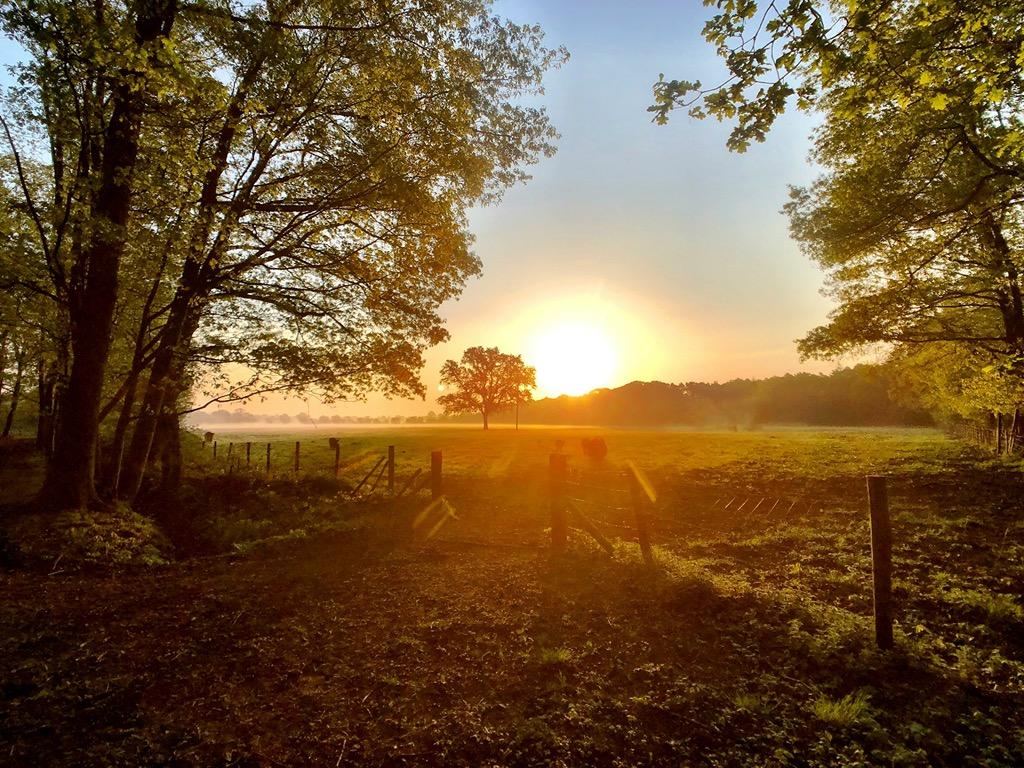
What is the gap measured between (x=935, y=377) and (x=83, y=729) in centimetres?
3077

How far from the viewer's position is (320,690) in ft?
14.6

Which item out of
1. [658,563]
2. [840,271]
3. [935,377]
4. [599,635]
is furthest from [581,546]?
[935,377]

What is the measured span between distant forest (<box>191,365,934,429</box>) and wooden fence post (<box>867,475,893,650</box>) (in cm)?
8454

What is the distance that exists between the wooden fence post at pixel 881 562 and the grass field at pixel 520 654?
0.25 meters

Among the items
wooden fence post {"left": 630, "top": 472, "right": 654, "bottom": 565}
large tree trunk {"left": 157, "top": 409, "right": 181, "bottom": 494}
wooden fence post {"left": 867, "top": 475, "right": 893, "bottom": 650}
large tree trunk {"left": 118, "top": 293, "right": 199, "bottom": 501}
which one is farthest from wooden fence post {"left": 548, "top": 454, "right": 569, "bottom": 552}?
large tree trunk {"left": 157, "top": 409, "right": 181, "bottom": 494}

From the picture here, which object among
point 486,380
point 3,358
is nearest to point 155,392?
point 3,358

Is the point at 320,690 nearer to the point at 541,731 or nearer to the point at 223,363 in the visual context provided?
the point at 541,731

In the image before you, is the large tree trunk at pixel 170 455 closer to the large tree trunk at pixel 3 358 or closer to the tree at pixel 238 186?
the tree at pixel 238 186

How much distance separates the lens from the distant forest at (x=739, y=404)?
8538 cm

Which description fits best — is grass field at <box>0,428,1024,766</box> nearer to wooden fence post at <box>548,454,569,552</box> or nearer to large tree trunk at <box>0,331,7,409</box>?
wooden fence post at <box>548,454,569,552</box>

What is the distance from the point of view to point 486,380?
78.3 meters

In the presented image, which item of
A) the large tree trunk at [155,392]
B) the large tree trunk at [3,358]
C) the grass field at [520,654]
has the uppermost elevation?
the large tree trunk at [3,358]

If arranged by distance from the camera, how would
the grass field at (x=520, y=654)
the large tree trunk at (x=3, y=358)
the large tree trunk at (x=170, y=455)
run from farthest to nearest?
the large tree trunk at (x=3, y=358)
the large tree trunk at (x=170, y=455)
the grass field at (x=520, y=654)

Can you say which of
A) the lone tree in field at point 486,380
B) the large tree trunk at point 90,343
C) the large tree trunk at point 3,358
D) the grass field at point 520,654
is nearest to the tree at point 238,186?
the large tree trunk at point 90,343
